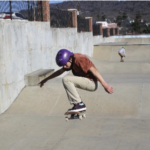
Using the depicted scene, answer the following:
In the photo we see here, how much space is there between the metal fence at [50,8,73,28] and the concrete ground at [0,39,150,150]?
559cm

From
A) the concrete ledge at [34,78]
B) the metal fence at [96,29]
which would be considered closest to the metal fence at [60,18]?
the concrete ledge at [34,78]

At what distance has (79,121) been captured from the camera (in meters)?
9.16

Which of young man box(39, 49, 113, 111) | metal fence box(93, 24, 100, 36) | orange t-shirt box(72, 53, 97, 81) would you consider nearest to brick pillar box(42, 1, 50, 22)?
young man box(39, 49, 113, 111)

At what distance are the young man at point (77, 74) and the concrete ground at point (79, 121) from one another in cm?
197

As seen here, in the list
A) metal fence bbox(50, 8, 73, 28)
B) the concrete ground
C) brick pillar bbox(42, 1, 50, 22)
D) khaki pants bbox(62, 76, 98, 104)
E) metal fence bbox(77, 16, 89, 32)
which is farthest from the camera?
metal fence bbox(77, 16, 89, 32)

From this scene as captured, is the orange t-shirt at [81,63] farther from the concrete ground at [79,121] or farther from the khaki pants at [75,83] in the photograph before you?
the concrete ground at [79,121]

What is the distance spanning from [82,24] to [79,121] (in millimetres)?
18329

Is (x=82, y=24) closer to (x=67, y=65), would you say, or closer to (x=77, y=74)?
(x=77, y=74)

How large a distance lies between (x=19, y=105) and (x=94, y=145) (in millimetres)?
4273

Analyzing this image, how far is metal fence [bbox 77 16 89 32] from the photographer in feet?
82.5

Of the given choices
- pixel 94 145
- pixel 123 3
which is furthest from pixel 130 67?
pixel 123 3

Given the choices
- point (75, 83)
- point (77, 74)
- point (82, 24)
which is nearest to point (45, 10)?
point (77, 74)

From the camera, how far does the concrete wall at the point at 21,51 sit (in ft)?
34.7

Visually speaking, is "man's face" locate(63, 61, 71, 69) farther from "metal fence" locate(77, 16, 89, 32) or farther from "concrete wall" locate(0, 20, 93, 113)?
"metal fence" locate(77, 16, 89, 32)
